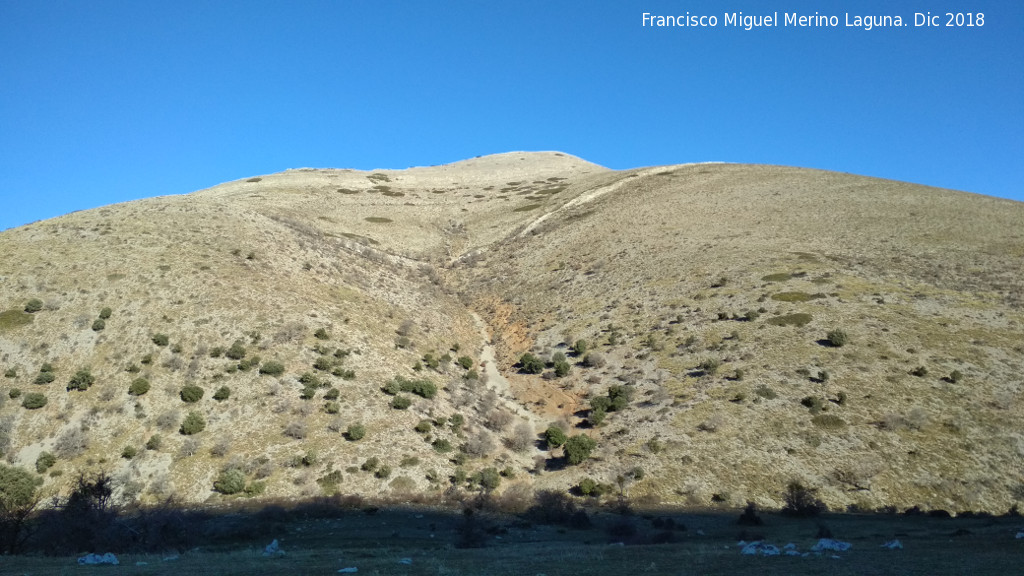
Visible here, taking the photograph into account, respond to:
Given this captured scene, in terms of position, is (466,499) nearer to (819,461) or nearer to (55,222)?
(819,461)

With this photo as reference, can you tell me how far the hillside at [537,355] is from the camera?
31.4 meters

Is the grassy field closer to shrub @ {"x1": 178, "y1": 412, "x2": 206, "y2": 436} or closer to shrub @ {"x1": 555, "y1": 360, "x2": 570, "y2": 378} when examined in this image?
shrub @ {"x1": 178, "y1": 412, "x2": 206, "y2": 436}

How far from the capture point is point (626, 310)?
52938 mm

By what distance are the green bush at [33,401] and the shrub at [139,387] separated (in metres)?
4.21

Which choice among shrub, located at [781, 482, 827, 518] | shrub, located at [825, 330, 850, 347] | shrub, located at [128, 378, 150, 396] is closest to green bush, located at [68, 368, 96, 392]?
shrub, located at [128, 378, 150, 396]

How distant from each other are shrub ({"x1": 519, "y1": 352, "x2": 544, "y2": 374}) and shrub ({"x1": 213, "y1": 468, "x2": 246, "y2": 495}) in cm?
2351

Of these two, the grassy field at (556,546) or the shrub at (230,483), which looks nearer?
the grassy field at (556,546)

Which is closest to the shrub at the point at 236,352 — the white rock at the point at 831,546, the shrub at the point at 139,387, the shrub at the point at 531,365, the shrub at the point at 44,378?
the shrub at the point at 139,387

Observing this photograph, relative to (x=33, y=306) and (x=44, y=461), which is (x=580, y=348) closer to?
(x=44, y=461)

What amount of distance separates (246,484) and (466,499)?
11.4 meters

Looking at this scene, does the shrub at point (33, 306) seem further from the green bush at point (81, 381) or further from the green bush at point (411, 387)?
the green bush at point (411, 387)

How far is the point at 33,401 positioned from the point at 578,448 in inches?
1234

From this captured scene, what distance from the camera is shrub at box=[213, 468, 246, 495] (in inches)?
1166

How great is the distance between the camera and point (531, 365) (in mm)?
47938
